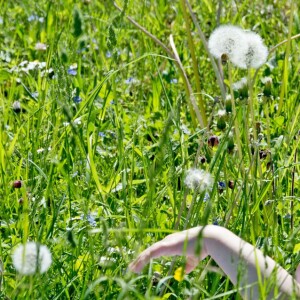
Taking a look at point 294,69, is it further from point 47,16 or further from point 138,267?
point 138,267

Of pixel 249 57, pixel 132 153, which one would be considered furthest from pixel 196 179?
pixel 132 153

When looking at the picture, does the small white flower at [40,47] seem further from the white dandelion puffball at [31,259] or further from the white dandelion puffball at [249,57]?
the white dandelion puffball at [31,259]

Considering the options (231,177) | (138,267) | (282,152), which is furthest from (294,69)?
(138,267)

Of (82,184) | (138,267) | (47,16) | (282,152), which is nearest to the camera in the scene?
(138,267)

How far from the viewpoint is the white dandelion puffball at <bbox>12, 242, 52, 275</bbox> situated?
1389 mm

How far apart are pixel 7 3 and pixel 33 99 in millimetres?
1362

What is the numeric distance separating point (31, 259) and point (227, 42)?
0.75 metres

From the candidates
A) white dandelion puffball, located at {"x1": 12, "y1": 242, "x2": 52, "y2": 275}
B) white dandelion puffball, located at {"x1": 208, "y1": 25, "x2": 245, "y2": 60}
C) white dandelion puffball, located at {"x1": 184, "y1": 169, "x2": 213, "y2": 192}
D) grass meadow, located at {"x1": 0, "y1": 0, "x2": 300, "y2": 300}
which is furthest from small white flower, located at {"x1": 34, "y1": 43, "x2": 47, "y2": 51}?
white dandelion puffball, located at {"x1": 12, "y1": 242, "x2": 52, "y2": 275}

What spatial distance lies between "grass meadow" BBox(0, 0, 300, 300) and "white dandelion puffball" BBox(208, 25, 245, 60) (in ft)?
0.26

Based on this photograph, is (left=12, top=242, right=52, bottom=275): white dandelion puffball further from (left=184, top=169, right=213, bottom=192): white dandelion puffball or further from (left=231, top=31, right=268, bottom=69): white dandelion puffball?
(left=231, top=31, right=268, bottom=69): white dandelion puffball

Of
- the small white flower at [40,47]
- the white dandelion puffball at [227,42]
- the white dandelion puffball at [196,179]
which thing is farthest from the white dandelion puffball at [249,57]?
the small white flower at [40,47]

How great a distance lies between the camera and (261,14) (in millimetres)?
4277

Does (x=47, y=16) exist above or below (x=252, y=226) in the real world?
above

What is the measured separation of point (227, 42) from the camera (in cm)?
194
